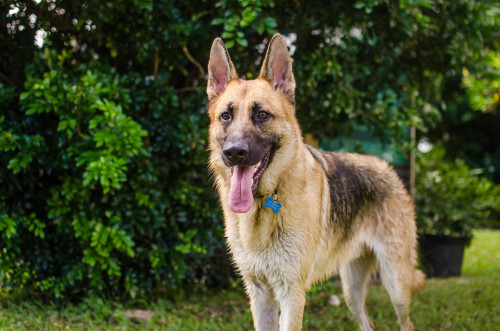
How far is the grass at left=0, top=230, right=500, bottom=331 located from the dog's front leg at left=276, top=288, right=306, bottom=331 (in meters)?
1.30

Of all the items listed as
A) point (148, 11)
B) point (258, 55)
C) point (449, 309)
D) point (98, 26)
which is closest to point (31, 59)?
point (98, 26)

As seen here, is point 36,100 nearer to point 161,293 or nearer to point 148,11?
point 148,11

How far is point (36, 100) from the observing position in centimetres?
400

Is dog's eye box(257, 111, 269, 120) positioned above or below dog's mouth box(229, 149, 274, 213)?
above

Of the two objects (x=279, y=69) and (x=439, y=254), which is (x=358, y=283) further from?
(x=439, y=254)

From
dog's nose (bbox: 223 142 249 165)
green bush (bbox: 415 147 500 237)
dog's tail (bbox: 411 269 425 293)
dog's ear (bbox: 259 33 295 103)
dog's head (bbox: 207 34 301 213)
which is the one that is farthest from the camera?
green bush (bbox: 415 147 500 237)

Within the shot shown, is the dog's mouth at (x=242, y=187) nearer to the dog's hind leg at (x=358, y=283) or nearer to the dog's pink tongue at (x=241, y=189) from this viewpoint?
the dog's pink tongue at (x=241, y=189)

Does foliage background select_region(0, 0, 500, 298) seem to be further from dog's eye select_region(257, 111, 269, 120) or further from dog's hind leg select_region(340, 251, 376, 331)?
dog's hind leg select_region(340, 251, 376, 331)

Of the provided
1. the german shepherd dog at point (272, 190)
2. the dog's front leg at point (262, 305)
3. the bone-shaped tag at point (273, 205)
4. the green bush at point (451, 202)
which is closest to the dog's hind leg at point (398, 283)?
the german shepherd dog at point (272, 190)

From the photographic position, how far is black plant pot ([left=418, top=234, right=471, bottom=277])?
7168 millimetres

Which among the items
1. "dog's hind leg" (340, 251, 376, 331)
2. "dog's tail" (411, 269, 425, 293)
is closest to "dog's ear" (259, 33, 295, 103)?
"dog's hind leg" (340, 251, 376, 331)

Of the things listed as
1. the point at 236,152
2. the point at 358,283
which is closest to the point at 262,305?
the point at 236,152

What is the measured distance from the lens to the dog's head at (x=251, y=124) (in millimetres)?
2900

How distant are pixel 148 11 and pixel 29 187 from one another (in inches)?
80.5
